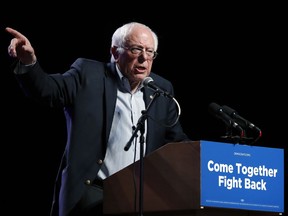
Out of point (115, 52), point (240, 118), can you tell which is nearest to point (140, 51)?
point (115, 52)

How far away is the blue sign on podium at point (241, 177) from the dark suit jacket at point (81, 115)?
79 cm

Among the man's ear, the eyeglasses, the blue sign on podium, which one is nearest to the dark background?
the man's ear

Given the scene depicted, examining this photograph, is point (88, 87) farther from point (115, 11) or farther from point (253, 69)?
point (253, 69)

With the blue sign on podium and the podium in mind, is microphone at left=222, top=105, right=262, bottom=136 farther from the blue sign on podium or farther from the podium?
the podium

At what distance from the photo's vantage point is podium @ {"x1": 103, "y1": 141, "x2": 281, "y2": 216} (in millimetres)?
3326

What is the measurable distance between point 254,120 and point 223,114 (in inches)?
102

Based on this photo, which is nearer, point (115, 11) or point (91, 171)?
point (91, 171)

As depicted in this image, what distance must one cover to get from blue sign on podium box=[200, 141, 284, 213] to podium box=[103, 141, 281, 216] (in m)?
0.04

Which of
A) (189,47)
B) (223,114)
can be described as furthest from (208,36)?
(223,114)

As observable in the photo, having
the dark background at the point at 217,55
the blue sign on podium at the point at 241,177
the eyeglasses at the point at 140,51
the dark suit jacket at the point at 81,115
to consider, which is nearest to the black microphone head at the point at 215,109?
the blue sign on podium at the point at 241,177

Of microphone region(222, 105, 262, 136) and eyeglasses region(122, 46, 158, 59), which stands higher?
eyeglasses region(122, 46, 158, 59)

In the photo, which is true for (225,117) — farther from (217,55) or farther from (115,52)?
(217,55)

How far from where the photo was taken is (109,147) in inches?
158

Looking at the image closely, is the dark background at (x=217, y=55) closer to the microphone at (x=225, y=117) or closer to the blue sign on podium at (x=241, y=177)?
the microphone at (x=225, y=117)
